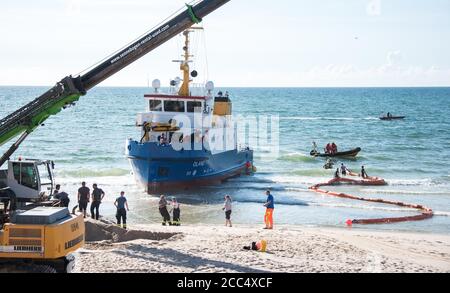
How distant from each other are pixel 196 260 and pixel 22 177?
4.52 metres

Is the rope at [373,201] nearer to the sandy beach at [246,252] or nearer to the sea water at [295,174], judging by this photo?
the sea water at [295,174]

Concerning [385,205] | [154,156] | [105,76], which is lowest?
[385,205]

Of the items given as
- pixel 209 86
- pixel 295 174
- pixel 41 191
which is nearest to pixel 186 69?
pixel 209 86

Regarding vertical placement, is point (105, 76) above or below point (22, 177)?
above

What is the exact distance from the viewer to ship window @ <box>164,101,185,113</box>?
31.6m

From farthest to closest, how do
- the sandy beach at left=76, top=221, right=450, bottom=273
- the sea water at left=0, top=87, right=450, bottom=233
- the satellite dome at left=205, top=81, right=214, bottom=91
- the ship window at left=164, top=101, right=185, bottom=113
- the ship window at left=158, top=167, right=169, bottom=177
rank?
the satellite dome at left=205, top=81, right=214, bottom=91 → the ship window at left=164, top=101, right=185, bottom=113 → the ship window at left=158, top=167, right=169, bottom=177 → the sea water at left=0, top=87, right=450, bottom=233 → the sandy beach at left=76, top=221, right=450, bottom=273

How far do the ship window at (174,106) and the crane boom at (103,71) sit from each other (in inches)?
602

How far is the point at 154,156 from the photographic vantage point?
29.4 m

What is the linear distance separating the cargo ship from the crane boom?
13.2 m

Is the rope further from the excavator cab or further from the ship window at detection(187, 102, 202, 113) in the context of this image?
the excavator cab

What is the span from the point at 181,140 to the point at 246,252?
15489 millimetres

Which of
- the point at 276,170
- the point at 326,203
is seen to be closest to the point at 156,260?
the point at 326,203

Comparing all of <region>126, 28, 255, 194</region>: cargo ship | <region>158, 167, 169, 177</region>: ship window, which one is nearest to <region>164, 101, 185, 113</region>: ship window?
<region>126, 28, 255, 194</region>: cargo ship
